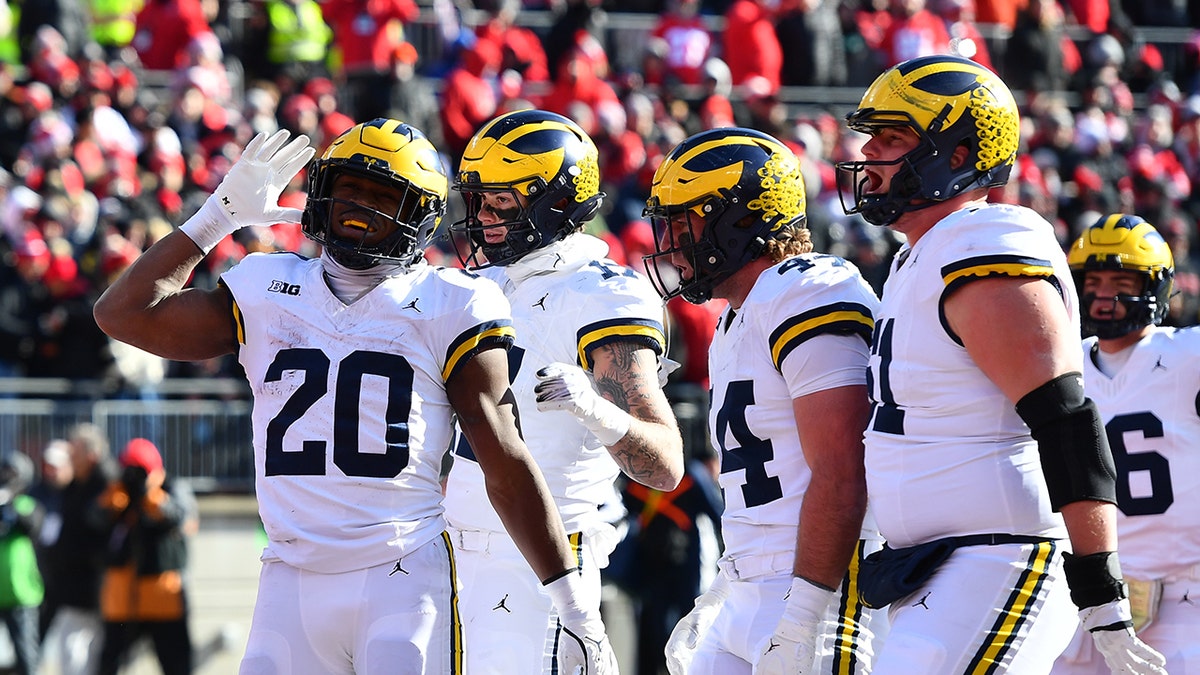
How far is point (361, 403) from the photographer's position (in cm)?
407

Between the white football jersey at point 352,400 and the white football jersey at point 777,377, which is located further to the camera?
the white football jersey at point 777,377

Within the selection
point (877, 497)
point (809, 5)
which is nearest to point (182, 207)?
point (809, 5)

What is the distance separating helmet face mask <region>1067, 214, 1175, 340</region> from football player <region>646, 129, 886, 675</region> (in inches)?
59.7

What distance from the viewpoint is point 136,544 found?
9.51m

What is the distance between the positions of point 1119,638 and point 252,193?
2.39 m

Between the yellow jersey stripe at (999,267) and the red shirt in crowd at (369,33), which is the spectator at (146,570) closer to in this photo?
the red shirt in crowd at (369,33)

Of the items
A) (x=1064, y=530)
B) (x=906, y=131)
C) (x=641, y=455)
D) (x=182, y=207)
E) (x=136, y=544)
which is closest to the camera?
(x=1064, y=530)

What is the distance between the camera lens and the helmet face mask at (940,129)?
4.09 meters

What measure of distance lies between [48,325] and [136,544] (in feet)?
6.09

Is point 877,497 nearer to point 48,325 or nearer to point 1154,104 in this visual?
point 48,325

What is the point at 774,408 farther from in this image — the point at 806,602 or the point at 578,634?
the point at 578,634

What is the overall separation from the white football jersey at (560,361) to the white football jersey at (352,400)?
691 mm

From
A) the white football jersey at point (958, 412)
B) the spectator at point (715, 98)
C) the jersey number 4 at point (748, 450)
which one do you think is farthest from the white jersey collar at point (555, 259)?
the spectator at point (715, 98)

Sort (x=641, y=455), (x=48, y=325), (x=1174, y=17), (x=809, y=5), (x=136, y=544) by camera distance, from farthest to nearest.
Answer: (x=1174, y=17)
(x=809, y=5)
(x=48, y=325)
(x=136, y=544)
(x=641, y=455)
